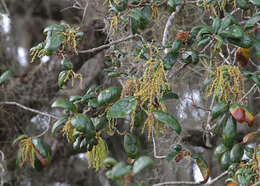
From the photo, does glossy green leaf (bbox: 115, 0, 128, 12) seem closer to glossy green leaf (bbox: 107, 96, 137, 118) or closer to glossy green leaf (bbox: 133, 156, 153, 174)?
glossy green leaf (bbox: 107, 96, 137, 118)

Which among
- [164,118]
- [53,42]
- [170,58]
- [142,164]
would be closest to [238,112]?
[164,118]

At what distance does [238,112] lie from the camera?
3.58ft

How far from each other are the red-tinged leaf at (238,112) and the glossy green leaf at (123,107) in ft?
0.95

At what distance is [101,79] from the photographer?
2.62m

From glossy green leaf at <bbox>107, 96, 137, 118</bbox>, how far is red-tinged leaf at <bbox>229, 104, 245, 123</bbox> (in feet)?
0.95

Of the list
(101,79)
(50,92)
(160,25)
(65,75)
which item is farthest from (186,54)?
(50,92)

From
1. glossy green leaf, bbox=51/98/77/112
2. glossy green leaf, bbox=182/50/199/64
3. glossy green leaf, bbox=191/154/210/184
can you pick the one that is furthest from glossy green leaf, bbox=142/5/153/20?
glossy green leaf, bbox=191/154/210/184

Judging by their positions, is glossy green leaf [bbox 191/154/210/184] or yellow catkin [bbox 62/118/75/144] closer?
yellow catkin [bbox 62/118/75/144]

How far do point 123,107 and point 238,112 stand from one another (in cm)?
34

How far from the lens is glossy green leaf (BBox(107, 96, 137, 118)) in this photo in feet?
3.55

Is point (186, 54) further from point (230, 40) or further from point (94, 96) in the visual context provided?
point (94, 96)

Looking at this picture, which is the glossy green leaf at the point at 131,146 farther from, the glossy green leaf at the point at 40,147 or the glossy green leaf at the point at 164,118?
the glossy green leaf at the point at 40,147

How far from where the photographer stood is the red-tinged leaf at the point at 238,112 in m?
1.08

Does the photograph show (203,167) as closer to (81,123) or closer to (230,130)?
(230,130)
